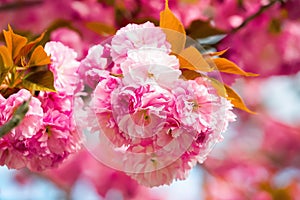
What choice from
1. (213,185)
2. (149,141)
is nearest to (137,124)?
(149,141)

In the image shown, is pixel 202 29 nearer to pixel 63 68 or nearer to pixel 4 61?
pixel 63 68

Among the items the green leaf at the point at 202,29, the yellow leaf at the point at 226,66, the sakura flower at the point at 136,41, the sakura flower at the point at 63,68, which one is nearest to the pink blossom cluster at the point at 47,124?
the sakura flower at the point at 63,68

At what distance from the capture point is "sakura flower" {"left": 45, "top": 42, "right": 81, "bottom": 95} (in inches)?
52.1

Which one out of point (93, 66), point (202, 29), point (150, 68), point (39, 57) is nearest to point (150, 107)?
point (150, 68)

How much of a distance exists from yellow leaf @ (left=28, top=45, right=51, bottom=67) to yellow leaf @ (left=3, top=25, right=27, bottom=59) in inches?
1.1

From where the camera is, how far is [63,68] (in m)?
1.35

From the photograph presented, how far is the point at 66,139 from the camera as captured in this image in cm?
130

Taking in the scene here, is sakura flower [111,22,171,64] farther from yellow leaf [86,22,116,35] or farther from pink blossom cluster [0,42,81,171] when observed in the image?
yellow leaf [86,22,116,35]

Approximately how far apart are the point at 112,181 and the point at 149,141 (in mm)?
1638

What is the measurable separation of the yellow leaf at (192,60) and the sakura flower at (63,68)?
8.7 inches

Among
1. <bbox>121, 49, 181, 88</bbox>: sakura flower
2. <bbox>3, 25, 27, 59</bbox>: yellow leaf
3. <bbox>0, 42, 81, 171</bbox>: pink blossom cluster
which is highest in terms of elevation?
<bbox>121, 49, 181, 88</bbox>: sakura flower

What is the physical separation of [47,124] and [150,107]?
0.24m

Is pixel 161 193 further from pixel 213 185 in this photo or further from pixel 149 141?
pixel 149 141

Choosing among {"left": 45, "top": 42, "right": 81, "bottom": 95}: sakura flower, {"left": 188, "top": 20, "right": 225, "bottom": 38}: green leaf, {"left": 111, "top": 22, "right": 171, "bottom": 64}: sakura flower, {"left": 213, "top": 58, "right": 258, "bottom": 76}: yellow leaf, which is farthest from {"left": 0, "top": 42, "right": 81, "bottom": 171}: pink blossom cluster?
{"left": 188, "top": 20, "right": 225, "bottom": 38}: green leaf
